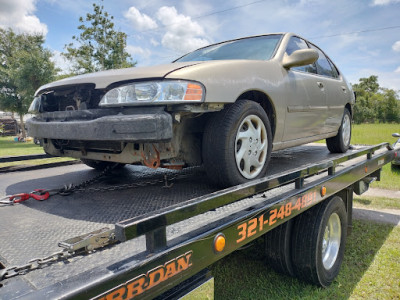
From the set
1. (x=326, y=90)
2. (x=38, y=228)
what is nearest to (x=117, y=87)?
(x=38, y=228)

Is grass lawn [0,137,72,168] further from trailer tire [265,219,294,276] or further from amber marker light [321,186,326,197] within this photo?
amber marker light [321,186,326,197]

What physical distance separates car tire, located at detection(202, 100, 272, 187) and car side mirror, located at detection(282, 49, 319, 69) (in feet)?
2.38

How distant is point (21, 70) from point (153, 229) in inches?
952

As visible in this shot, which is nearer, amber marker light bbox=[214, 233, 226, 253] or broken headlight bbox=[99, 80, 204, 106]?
amber marker light bbox=[214, 233, 226, 253]

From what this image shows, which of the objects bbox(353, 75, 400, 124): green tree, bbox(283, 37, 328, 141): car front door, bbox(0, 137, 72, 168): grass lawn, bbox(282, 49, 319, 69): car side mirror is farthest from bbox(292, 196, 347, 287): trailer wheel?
bbox(353, 75, 400, 124): green tree

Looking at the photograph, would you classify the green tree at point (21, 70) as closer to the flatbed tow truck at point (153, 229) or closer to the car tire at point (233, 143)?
the flatbed tow truck at point (153, 229)

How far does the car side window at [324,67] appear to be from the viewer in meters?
3.71

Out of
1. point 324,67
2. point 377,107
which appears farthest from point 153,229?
point 377,107

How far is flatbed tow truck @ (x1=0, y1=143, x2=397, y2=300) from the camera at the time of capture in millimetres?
1087

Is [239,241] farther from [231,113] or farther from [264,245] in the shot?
[264,245]

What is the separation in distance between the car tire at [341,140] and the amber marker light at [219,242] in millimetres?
3091

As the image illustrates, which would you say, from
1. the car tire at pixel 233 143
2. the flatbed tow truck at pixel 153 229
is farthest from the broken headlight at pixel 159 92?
the flatbed tow truck at pixel 153 229

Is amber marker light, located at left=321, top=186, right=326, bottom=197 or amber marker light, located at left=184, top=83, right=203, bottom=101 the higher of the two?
amber marker light, located at left=184, top=83, right=203, bottom=101

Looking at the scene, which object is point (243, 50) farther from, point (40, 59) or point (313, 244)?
point (40, 59)
